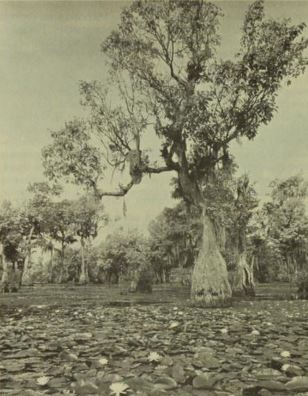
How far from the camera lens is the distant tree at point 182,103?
1141 cm

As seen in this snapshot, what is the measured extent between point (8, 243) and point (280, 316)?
17.3 m

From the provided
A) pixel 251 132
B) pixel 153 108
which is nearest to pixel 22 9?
pixel 153 108

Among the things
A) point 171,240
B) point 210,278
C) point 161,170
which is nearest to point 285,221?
point 210,278

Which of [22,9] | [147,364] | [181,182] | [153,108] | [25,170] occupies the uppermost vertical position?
[153,108]

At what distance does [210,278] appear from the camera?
11.8 m

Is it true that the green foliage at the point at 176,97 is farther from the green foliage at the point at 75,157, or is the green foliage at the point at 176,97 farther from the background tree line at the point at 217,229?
the background tree line at the point at 217,229

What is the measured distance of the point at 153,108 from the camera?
1259cm

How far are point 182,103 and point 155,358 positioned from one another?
9.34 m

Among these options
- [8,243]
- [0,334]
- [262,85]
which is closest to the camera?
[0,334]

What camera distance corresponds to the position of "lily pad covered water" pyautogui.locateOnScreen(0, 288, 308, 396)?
3.31 m

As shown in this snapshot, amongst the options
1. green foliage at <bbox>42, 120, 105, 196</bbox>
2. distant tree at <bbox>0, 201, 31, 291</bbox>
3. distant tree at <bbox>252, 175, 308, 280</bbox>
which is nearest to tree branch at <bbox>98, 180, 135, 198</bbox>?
green foliage at <bbox>42, 120, 105, 196</bbox>

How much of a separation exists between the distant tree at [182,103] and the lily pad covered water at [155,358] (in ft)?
18.9

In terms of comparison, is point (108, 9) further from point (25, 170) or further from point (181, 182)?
point (181, 182)

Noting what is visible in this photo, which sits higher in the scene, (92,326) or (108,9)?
(108,9)
